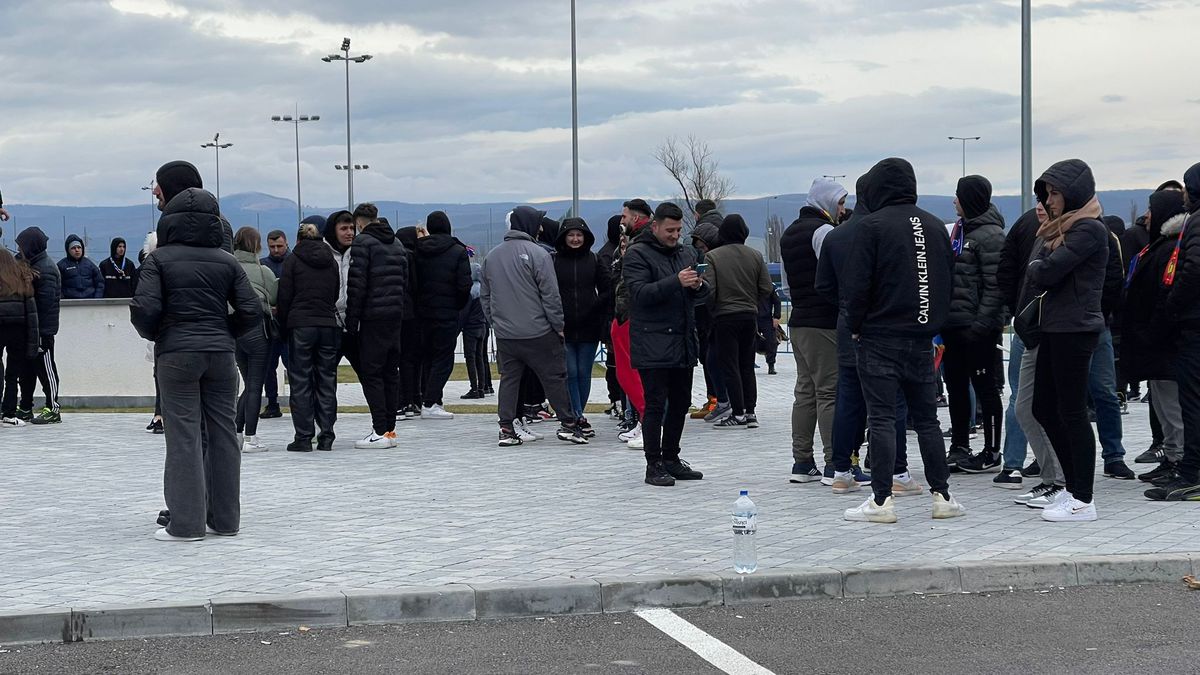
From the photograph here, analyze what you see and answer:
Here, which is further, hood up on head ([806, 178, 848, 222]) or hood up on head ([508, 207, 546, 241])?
hood up on head ([508, 207, 546, 241])

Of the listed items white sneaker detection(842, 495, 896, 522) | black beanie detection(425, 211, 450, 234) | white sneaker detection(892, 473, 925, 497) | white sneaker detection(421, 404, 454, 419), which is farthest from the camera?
white sneaker detection(421, 404, 454, 419)

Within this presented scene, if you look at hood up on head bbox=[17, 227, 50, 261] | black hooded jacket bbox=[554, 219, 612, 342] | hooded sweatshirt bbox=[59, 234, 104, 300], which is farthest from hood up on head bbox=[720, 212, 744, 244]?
hooded sweatshirt bbox=[59, 234, 104, 300]

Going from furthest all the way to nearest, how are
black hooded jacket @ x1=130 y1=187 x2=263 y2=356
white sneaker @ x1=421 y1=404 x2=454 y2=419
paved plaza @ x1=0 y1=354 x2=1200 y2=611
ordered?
white sneaker @ x1=421 y1=404 x2=454 y2=419 < black hooded jacket @ x1=130 y1=187 x2=263 y2=356 < paved plaza @ x1=0 y1=354 x2=1200 y2=611

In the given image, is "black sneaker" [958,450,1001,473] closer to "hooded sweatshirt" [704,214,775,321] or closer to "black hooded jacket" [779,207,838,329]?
"black hooded jacket" [779,207,838,329]

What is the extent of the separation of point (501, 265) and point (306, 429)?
7.12 feet

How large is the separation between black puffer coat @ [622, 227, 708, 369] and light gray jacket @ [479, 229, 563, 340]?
2.54m

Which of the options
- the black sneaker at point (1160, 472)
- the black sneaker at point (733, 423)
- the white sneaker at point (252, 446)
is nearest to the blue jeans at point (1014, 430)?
the black sneaker at point (1160, 472)

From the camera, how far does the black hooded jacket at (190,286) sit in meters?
8.12

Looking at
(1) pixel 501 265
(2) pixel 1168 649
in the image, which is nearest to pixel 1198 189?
(2) pixel 1168 649

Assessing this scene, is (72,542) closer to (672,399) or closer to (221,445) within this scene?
(221,445)

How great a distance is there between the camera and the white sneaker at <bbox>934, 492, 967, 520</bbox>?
8.52m

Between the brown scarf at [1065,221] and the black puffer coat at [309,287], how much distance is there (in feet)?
20.6

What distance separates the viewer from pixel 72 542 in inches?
326

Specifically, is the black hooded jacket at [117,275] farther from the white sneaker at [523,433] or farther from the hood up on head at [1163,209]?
the hood up on head at [1163,209]
